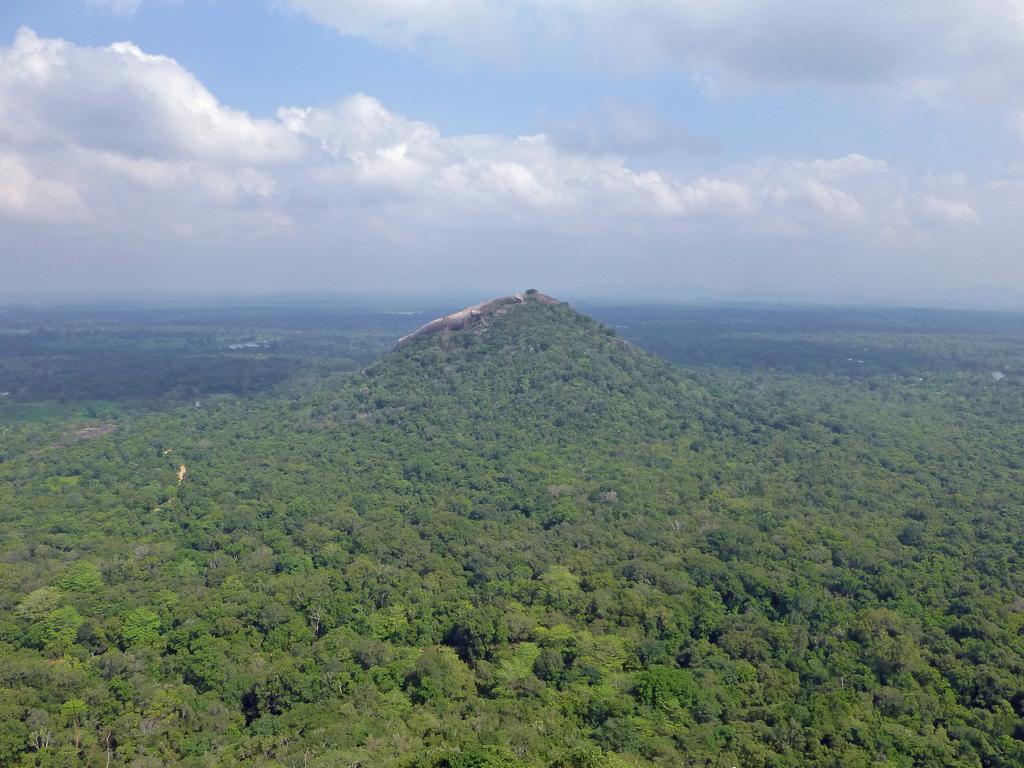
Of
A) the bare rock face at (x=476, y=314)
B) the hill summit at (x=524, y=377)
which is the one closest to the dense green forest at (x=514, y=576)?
the hill summit at (x=524, y=377)

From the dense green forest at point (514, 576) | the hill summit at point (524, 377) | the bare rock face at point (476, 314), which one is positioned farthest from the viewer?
the bare rock face at point (476, 314)

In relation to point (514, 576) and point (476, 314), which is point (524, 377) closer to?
point (476, 314)

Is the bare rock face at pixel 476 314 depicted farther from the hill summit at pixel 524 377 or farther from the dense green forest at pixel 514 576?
the dense green forest at pixel 514 576

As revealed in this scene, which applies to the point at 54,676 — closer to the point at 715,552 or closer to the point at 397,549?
the point at 397,549

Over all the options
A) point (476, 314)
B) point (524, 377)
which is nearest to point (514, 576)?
point (524, 377)

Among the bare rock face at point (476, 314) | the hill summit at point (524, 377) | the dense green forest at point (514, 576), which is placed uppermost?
the bare rock face at point (476, 314)

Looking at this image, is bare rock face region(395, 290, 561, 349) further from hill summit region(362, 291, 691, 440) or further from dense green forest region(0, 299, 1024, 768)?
dense green forest region(0, 299, 1024, 768)

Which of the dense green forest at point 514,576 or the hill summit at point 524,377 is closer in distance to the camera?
the dense green forest at point 514,576

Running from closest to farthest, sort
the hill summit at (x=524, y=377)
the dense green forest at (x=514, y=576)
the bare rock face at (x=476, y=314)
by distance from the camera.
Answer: the dense green forest at (x=514, y=576)
the hill summit at (x=524, y=377)
the bare rock face at (x=476, y=314)
